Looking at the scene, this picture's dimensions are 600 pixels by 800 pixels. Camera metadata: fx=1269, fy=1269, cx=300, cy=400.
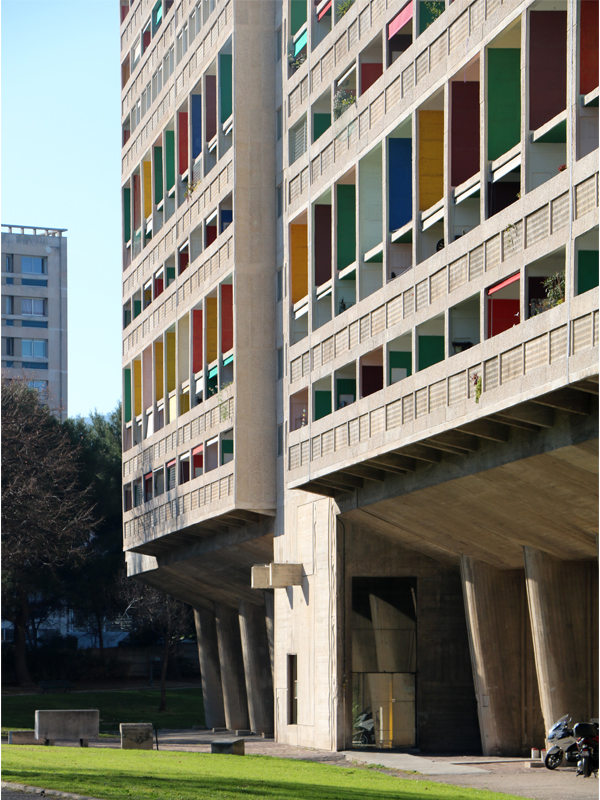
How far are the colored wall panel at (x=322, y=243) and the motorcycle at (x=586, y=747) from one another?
41.5 feet

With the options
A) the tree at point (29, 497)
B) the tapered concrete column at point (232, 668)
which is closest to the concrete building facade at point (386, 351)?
the tapered concrete column at point (232, 668)

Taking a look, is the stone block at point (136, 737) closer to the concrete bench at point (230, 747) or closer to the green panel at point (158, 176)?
the concrete bench at point (230, 747)

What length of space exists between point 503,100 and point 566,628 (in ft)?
35.3

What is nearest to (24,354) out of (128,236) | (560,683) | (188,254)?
(128,236)

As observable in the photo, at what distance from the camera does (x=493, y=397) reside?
21469mm

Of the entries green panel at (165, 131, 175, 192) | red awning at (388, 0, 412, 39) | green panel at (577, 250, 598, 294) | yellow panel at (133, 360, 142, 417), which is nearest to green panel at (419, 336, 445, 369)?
green panel at (577, 250, 598, 294)

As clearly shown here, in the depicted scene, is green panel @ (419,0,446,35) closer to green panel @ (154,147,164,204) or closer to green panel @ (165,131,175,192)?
green panel @ (165,131,175,192)

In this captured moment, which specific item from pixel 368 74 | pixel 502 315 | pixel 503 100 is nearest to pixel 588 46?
pixel 503 100

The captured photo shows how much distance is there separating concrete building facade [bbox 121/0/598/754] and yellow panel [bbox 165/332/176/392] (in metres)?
0.12

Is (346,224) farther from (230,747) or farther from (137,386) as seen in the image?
(137,386)

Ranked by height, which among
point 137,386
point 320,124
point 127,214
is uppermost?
point 127,214

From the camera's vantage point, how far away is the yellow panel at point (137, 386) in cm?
4719

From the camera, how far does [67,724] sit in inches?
1328

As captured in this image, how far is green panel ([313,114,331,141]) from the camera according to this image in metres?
31.8
